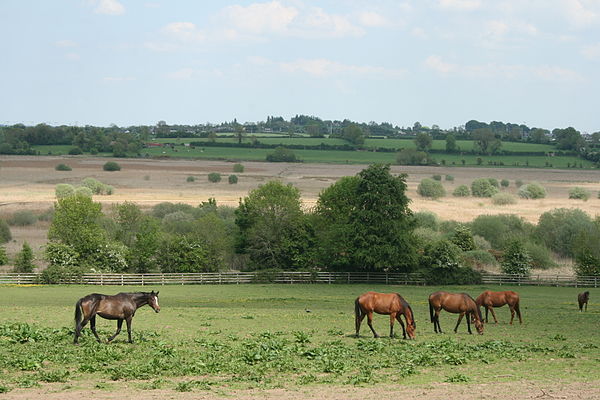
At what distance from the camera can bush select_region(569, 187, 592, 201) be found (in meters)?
130

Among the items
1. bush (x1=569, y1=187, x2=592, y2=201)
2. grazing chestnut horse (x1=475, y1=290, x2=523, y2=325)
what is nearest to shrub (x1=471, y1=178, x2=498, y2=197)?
bush (x1=569, y1=187, x2=592, y2=201)

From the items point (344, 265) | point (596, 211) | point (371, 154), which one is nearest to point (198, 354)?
point (344, 265)

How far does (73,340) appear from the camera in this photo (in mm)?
22125

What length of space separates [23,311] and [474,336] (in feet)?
58.0

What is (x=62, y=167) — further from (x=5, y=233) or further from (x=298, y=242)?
(x=298, y=242)

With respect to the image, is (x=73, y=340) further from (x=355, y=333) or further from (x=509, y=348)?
(x=509, y=348)

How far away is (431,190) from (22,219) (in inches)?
2672

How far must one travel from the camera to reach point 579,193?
5187 inches

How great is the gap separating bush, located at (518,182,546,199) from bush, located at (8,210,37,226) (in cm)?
7825

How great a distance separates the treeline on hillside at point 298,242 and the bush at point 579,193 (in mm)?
65985

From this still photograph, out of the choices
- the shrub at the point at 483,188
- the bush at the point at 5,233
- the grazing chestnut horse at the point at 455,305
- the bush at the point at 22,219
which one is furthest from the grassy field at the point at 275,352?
the shrub at the point at 483,188

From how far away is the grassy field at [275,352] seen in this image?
59.8 feet

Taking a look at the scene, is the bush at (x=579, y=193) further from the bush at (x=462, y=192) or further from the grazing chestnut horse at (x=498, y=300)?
the grazing chestnut horse at (x=498, y=300)

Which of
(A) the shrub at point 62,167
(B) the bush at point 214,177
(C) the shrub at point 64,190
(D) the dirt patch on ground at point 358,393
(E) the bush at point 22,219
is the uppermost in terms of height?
(D) the dirt patch on ground at point 358,393
